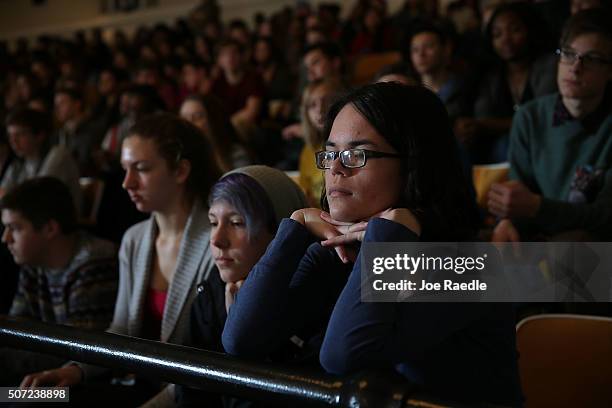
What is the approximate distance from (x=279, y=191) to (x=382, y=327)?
1.95ft

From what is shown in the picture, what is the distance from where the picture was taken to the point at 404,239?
1.00 metres

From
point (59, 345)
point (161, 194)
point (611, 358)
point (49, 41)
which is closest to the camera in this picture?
point (59, 345)

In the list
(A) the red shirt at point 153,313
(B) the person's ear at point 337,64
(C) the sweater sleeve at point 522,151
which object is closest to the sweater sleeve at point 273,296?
(A) the red shirt at point 153,313

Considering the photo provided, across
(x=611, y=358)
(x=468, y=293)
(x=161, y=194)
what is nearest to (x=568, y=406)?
(x=611, y=358)

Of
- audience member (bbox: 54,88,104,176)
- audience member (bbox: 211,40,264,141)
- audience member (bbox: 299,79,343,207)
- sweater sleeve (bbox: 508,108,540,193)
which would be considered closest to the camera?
sweater sleeve (bbox: 508,108,540,193)

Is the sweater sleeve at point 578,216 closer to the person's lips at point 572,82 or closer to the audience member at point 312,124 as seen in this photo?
the person's lips at point 572,82

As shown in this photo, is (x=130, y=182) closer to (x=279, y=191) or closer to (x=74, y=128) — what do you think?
(x=279, y=191)

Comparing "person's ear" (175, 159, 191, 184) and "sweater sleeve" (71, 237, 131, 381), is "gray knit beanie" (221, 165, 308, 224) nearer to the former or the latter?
"person's ear" (175, 159, 191, 184)

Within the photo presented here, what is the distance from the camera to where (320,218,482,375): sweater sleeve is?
3.11ft

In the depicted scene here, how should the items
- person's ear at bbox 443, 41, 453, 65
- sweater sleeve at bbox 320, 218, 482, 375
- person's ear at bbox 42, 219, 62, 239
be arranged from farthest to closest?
person's ear at bbox 443, 41, 453, 65
person's ear at bbox 42, 219, 62, 239
sweater sleeve at bbox 320, 218, 482, 375

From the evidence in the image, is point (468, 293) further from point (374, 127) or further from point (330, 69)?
point (330, 69)

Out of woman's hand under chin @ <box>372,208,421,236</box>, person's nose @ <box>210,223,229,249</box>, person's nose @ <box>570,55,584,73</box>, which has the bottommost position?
person's nose @ <box>210,223,229,249</box>

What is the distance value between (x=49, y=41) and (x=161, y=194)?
8834 mm

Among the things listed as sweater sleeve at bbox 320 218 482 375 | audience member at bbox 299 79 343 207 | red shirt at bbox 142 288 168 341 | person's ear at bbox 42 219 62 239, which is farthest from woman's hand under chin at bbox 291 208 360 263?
audience member at bbox 299 79 343 207
